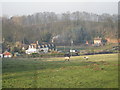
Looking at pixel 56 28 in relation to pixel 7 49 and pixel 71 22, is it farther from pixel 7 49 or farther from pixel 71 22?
pixel 7 49

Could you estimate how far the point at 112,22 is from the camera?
39.7 m

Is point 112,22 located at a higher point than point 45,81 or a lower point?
higher

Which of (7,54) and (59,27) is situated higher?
(59,27)

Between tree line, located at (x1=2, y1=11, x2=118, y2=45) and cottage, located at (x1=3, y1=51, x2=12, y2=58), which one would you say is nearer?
cottage, located at (x1=3, y1=51, x2=12, y2=58)

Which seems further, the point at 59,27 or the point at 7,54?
the point at 59,27

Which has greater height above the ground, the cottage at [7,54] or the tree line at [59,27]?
the tree line at [59,27]

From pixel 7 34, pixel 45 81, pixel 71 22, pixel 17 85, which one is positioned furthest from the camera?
pixel 71 22

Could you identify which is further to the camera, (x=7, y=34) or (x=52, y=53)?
(x=7, y=34)

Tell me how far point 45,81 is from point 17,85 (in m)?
1.20

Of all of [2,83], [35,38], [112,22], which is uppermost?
[112,22]

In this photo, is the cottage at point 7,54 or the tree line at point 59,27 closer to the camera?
the cottage at point 7,54

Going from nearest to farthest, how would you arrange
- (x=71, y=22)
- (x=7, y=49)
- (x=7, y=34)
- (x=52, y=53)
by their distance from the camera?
(x=52, y=53) → (x=7, y=49) → (x=7, y=34) → (x=71, y=22)

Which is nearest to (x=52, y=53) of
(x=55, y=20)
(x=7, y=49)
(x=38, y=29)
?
(x=7, y=49)

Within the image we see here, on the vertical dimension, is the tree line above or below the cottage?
above
